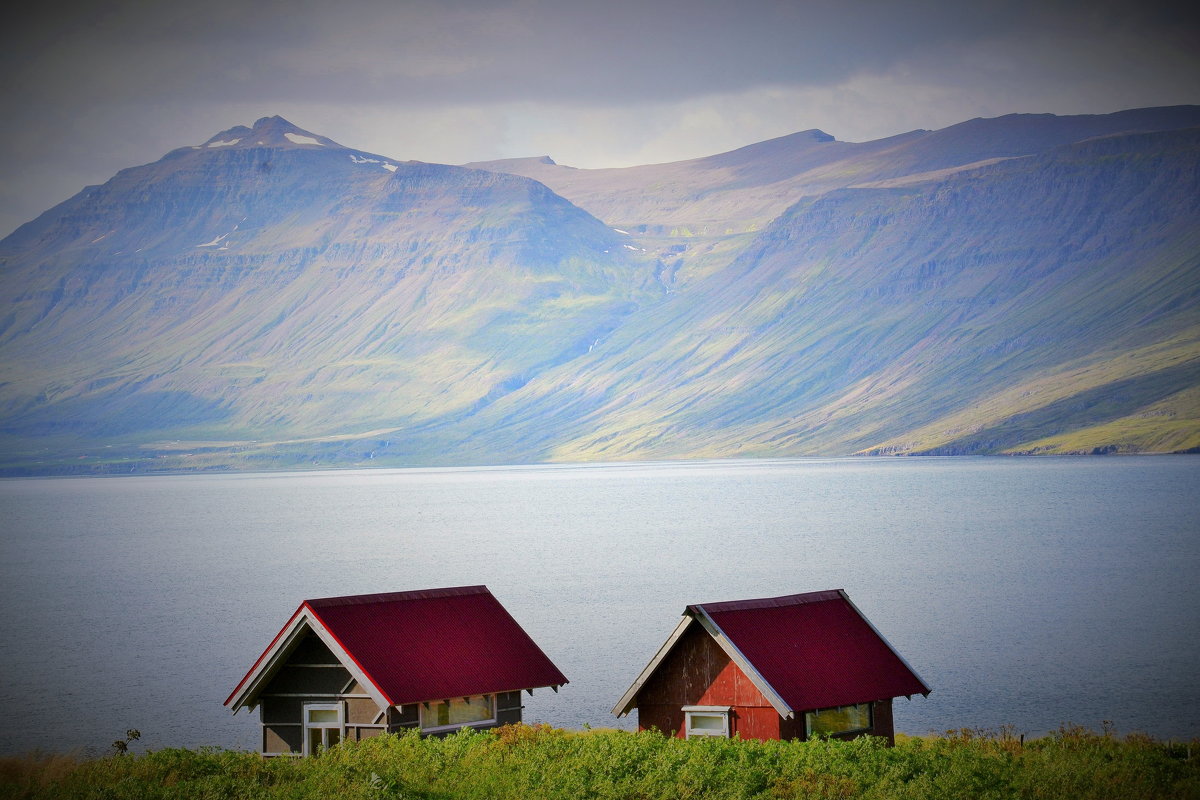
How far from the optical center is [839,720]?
3653 centimetres

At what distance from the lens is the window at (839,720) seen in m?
35.8

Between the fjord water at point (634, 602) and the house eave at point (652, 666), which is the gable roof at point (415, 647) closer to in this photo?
the house eave at point (652, 666)

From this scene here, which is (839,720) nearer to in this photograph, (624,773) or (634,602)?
(624,773)

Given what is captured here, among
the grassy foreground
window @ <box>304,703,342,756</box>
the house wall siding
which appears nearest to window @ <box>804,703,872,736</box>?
the house wall siding

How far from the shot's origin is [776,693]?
34719 millimetres

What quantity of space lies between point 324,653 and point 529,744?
6.12 m

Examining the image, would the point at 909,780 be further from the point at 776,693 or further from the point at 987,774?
the point at 776,693

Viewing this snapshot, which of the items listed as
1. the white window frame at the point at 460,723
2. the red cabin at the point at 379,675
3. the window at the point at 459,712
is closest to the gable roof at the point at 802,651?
the white window frame at the point at 460,723

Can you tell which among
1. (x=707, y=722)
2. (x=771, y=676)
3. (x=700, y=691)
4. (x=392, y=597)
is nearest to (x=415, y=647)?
(x=392, y=597)

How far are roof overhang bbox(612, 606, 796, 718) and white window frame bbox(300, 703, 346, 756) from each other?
23.2 ft

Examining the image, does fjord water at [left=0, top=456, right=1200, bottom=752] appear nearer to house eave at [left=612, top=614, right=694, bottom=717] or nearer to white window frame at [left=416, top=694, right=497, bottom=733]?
white window frame at [left=416, top=694, right=497, bottom=733]

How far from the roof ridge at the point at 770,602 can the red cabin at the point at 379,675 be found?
525cm

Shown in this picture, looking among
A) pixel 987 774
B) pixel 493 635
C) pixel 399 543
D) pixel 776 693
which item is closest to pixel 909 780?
pixel 987 774

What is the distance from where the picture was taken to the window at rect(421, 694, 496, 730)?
36562mm
